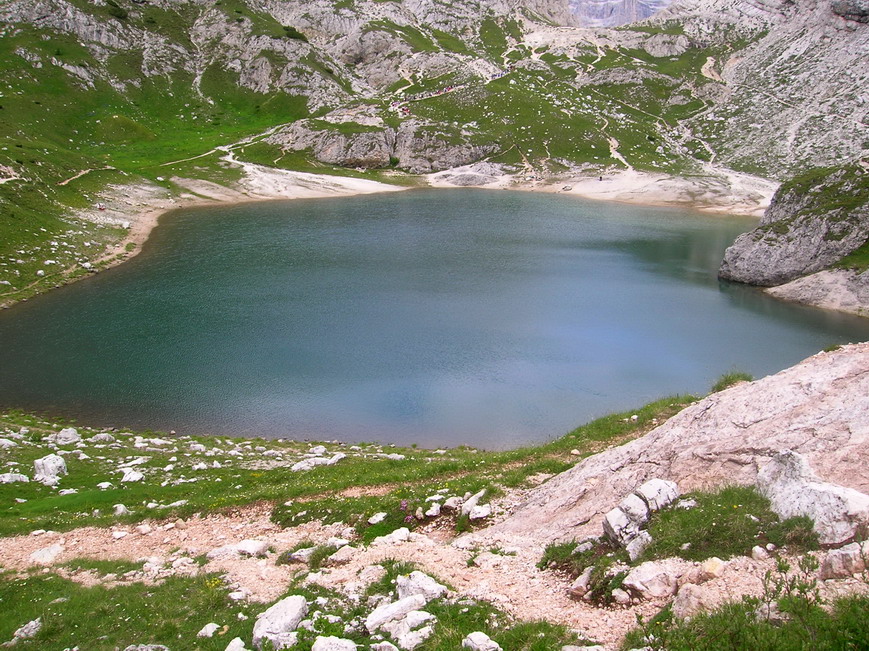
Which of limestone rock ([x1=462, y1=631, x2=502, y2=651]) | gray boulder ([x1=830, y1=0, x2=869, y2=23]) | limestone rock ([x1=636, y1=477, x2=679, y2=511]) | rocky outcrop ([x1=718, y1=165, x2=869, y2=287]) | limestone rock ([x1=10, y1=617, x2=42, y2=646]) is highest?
gray boulder ([x1=830, y1=0, x2=869, y2=23])

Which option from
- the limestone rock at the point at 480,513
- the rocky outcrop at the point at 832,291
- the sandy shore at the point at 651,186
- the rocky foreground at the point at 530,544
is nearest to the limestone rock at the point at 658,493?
the rocky foreground at the point at 530,544

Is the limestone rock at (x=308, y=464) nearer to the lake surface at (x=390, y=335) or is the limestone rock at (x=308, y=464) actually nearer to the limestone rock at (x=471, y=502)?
the lake surface at (x=390, y=335)

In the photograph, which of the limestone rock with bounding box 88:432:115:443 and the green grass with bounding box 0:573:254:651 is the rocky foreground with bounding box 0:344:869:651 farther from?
the limestone rock with bounding box 88:432:115:443

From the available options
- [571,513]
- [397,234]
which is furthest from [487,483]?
[397,234]

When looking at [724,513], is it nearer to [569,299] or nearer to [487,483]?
[487,483]

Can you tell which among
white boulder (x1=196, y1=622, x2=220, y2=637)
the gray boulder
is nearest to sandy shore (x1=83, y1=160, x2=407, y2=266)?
white boulder (x1=196, y1=622, x2=220, y2=637)

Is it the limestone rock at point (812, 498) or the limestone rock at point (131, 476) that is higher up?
the limestone rock at point (812, 498)
